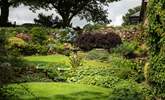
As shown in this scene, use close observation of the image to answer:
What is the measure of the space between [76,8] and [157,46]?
50811 millimetres

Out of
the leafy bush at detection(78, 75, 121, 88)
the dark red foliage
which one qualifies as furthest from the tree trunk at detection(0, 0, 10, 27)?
the leafy bush at detection(78, 75, 121, 88)

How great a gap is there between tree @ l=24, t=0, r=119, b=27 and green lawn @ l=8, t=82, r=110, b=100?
146ft

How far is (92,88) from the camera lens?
20.7m

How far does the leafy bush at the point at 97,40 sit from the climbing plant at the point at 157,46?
19795 millimetres

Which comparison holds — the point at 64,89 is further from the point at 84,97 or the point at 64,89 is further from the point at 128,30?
the point at 128,30

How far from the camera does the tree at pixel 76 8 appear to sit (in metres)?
66.2

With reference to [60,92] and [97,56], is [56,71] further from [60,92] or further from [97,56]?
[97,56]

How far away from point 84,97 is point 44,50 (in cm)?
1711

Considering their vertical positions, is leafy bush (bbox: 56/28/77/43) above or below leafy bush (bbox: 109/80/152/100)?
above

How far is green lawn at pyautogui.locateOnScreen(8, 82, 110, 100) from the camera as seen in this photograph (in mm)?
17766

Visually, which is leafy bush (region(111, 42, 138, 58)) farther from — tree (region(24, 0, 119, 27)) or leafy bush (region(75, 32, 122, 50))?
tree (region(24, 0, 119, 27))

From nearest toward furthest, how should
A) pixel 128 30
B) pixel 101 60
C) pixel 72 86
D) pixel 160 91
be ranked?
pixel 160 91, pixel 72 86, pixel 101 60, pixel 128 30

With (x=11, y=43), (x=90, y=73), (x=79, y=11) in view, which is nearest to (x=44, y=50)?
(x=11, y=43)

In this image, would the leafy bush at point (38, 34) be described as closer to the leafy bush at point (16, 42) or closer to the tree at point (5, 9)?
the leafy bush at point (16, 42)
